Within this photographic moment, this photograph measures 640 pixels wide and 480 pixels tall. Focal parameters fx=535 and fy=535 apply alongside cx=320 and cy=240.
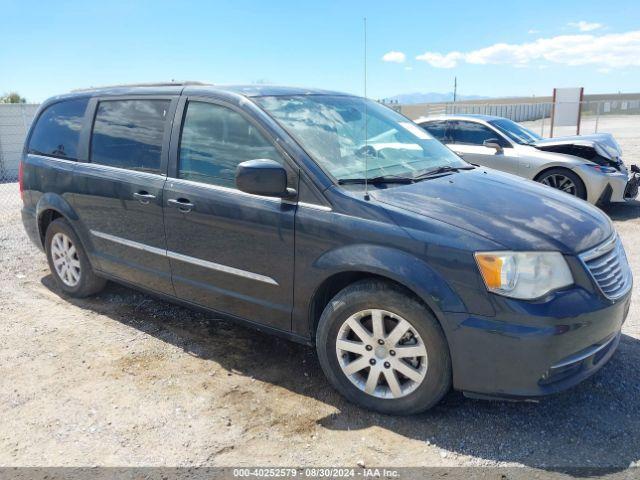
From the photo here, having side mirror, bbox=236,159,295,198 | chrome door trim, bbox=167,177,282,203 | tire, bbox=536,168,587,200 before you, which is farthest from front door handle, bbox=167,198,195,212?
tire, bbox=536,168,587,200

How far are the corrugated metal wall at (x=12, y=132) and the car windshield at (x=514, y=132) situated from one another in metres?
11.9

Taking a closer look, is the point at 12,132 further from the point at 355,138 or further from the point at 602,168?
the point at 602,168

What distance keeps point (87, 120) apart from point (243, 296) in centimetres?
227

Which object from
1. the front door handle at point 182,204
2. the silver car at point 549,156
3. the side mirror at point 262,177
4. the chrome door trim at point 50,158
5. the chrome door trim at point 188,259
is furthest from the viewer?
the silver car at point 549,156

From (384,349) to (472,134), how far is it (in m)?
6.68

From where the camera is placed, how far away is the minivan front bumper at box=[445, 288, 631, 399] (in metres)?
2.60

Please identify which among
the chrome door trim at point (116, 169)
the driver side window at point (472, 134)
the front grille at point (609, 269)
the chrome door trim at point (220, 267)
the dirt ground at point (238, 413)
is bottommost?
the dirt ground at point (238, 413)

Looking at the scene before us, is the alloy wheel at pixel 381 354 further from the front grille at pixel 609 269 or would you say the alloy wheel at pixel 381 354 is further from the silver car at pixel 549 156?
the silver car at pixel 549 156

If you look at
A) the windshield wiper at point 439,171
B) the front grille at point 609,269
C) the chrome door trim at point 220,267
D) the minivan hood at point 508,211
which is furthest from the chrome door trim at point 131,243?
the front grille at point 609,269

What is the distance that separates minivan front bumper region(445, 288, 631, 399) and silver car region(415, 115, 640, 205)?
16.9 feet

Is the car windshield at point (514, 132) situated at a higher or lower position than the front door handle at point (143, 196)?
higher

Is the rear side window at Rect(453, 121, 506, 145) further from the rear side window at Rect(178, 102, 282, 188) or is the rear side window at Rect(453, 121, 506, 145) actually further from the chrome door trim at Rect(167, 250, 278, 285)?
the chrome door trim at Rect(167, 250, 278, 285)

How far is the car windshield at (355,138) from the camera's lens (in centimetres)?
336

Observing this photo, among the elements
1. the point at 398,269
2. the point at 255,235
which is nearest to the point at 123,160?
the point at 255,235
